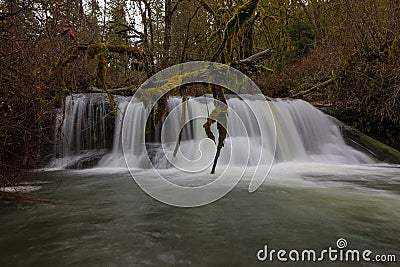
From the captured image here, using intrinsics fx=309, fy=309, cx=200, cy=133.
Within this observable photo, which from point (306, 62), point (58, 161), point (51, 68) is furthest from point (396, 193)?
point (306, 62)

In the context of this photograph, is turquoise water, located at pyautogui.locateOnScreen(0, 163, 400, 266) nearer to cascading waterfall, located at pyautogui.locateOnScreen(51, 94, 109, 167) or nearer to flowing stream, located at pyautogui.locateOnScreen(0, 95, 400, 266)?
flowing stream, located at pyautogui.locateOnScreen(0, 95, 400, 266)

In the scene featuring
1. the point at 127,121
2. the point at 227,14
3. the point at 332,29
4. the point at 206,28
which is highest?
the point at 206,28

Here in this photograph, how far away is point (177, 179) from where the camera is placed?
5.64m

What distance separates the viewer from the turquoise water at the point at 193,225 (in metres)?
2.36

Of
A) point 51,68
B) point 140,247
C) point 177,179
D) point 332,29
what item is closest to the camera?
point 140,247

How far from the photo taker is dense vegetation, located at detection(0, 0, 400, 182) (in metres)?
3.67

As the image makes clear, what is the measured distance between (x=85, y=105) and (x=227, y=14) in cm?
433

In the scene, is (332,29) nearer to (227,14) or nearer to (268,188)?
(227,14)

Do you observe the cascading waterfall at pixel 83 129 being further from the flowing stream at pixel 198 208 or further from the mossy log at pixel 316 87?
the mossy log at pixel 316 87
